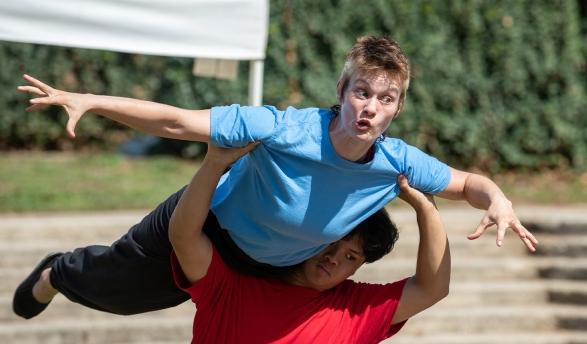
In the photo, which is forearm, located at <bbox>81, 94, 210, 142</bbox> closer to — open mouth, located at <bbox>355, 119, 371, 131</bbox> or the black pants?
open mouth, located at <bbox>355, 119, 371, 131</bbox>

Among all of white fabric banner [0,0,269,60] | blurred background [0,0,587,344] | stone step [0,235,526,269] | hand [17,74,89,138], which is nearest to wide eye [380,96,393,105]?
hand [17,74,89,138]

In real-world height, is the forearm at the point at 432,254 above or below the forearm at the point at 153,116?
below

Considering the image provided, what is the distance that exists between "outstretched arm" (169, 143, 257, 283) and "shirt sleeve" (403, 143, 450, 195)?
0.54m

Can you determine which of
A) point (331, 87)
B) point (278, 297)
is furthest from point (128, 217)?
point (278, 297)

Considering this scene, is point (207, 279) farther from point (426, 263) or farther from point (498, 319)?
point (498, 319)

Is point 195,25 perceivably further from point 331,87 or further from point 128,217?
point 331,87

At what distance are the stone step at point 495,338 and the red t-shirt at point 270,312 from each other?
2753 millimetres

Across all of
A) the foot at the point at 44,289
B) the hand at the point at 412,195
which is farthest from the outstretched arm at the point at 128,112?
the foot at the point at 44,289

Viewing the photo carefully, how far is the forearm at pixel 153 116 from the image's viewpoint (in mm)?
3117

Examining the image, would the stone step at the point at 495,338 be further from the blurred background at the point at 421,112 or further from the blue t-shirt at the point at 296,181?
the blue t-shirt at the point at 296,181

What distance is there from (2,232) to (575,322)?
3.62m

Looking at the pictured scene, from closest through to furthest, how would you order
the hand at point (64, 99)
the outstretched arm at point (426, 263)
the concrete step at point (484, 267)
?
the hand at point (64, 99)
the outstretched arm at point (426, 263)
the concrete step at point (484, 267)

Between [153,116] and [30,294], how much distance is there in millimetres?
1761

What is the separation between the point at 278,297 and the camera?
149 inches
